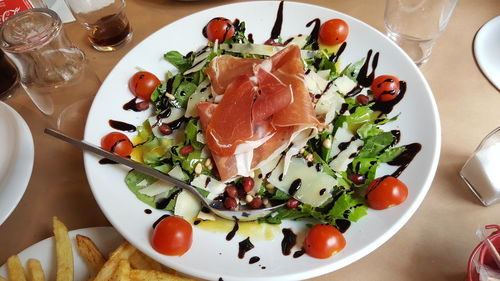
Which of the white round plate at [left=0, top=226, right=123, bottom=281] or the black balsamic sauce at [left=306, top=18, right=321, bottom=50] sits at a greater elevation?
the black balsamic sauce at [left=306, top=18, right=321, bottom=50]

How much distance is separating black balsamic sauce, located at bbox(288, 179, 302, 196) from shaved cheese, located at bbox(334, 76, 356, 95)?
0.58 metres

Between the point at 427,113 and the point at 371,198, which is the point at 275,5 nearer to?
the point at 427,113

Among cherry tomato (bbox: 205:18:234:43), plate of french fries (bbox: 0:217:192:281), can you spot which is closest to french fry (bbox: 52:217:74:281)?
plate of french fries (bbox: 0:217:192:281)

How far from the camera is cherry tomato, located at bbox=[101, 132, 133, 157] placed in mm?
1925

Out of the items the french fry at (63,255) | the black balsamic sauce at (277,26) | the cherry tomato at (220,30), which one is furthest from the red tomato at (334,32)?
the french fry at (63,255)

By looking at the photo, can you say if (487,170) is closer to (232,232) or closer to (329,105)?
(329,105)

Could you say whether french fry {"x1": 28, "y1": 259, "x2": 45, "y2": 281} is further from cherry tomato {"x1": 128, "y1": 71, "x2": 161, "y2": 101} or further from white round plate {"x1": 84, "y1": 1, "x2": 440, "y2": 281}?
cherry tomato {"x1": 128, "y1": 71, "x2": 161, "y2": 101}

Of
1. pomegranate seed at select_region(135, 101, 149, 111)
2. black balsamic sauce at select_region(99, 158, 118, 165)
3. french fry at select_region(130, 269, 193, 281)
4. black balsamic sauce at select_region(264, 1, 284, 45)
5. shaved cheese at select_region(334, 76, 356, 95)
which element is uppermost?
black balsamic sauce at select_region(264, 1, 284, 45)

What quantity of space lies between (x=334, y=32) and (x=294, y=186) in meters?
0.96

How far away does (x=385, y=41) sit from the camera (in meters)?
2.21

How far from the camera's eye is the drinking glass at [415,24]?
2.48 m

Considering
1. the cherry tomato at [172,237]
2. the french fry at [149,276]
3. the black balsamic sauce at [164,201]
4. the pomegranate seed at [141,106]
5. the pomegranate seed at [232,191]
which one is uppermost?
the pomegranate seed at [141,106]

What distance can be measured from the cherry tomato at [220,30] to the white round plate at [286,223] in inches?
3.5

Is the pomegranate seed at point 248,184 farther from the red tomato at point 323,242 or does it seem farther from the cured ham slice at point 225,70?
the cured ham slice at point 225,70
